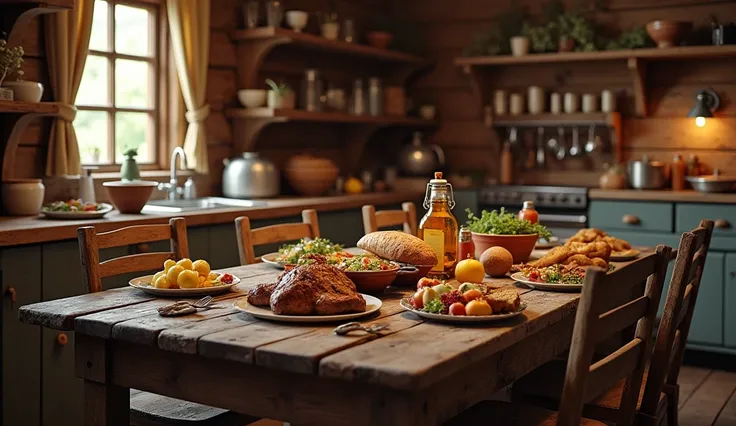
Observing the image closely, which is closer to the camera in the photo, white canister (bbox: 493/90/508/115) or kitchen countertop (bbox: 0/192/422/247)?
kitchen countertop (bbox: 0/192/422/247)

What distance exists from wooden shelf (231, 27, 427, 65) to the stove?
3.36ft

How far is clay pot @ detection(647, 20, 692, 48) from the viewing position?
4.77 meters

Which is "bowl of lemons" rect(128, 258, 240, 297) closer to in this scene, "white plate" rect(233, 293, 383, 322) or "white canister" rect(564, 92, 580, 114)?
"white plate" rect(233, 293, 383, 322)

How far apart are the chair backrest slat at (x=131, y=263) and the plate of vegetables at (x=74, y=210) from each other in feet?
2.77

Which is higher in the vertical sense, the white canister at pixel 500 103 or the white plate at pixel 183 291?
the white canister at pixel 500 103

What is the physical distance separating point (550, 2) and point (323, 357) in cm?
439

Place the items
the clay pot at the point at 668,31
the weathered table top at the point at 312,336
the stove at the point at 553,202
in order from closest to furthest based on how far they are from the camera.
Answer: the weathered table top at the point at 312,336 < the clay pot at the point at 668,31 < the stove at the point at 553,202

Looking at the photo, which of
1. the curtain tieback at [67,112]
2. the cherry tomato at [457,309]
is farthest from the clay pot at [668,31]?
the cherry tomato at [457,309]

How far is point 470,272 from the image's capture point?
2.30 metres

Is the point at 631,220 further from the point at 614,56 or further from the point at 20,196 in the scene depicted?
the point at 20,196

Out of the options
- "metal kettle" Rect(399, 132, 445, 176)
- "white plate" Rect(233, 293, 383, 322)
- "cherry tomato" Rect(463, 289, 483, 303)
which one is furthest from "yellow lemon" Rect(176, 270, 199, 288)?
"metal kettle" Rect(399, 132, 445, 176)

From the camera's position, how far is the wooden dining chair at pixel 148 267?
217 centimetres

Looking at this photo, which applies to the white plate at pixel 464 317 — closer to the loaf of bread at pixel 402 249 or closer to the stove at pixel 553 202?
the loaf of bread at pixel 402 249

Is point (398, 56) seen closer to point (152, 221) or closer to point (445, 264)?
point (152, 221)
